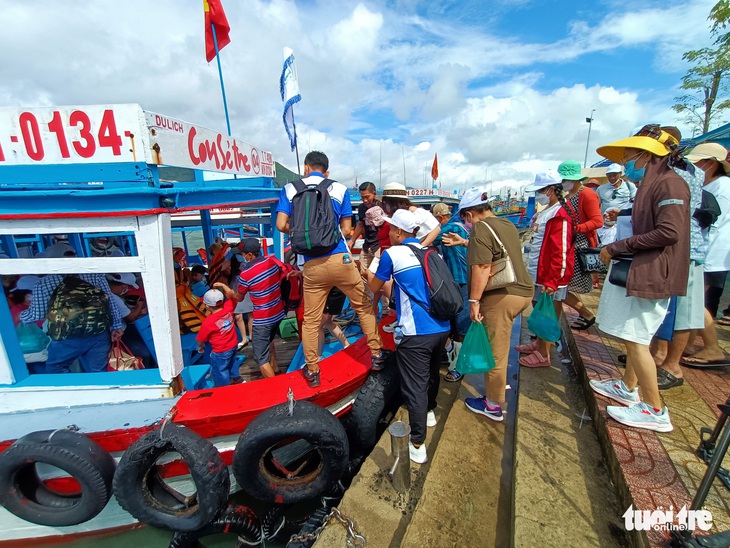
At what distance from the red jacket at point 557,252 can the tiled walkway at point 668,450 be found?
0.86 metres

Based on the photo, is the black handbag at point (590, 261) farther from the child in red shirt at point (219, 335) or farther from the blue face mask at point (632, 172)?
the child in red shirt at point (219, 335)

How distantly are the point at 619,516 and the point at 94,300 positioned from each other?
4.19m

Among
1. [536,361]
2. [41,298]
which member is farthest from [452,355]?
[41,298]

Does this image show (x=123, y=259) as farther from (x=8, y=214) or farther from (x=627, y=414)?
(x=627, y=414)

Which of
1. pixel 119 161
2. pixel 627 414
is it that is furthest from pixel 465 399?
pixel 119 161

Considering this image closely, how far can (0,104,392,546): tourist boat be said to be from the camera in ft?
7.20

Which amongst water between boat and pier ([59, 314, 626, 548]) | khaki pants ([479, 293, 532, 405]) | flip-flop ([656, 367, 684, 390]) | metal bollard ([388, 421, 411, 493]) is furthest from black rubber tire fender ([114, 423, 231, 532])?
flip-flop ([656, 367, 684, 390])

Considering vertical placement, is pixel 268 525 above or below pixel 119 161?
below

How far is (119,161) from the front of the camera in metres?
2.21

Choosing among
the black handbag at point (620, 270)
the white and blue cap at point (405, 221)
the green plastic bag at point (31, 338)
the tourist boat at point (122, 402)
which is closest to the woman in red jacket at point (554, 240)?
the black handbag at point (620, 270)

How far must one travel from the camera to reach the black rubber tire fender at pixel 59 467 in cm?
220

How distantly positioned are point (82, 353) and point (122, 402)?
0.82 m

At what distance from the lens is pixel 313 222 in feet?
8.46

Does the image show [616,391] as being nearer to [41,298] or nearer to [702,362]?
[702,362]
